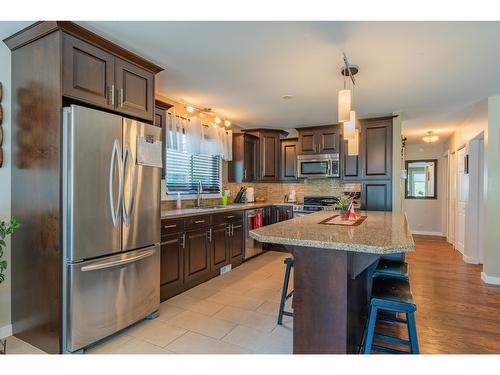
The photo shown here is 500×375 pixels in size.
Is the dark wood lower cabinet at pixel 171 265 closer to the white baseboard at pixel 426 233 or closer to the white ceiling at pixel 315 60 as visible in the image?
the white ceiling at pixel 315 60

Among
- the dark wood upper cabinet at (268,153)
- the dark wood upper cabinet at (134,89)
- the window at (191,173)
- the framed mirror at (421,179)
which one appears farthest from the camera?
the framed mirror at (421,179)

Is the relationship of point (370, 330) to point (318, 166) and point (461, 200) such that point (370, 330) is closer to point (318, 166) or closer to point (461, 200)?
point (318, 166)

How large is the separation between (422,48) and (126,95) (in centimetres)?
257

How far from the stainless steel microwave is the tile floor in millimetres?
2401

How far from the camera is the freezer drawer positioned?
2012 millimetres

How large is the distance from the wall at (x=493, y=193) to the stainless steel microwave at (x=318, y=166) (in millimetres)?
2105

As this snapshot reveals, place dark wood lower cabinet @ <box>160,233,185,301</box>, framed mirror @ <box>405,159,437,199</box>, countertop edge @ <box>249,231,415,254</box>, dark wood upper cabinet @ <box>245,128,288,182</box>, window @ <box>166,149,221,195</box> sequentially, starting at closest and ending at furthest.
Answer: countertop edge @ <box>249,231,415,254</box>
dark wood lower cabinet @ <box>160,233,185,301</box>
window @ <box>166,149,221,195</box>
dark wood upper cabinet @ <box>245,128,288,182</box>
framed mirror @ <box>405,159,437,199</box>

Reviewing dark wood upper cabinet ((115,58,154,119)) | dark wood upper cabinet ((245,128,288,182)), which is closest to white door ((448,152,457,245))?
dark wood upper cabinet ((245,128,288,182))

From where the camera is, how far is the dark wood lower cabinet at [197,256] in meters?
3.35

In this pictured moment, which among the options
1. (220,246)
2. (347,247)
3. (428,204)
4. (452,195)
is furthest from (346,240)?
(428,204)

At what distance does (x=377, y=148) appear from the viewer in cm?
470

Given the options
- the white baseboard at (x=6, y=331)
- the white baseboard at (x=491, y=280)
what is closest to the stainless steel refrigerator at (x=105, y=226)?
the white baseboard at (x=6, y=331)

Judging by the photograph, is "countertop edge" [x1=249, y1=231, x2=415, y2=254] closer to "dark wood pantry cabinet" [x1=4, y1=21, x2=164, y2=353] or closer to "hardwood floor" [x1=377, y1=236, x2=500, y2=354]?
"hardwood floor" [x1=377, y1=236, x2=500, y2=354]

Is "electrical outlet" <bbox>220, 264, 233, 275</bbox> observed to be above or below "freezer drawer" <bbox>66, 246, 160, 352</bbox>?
below
